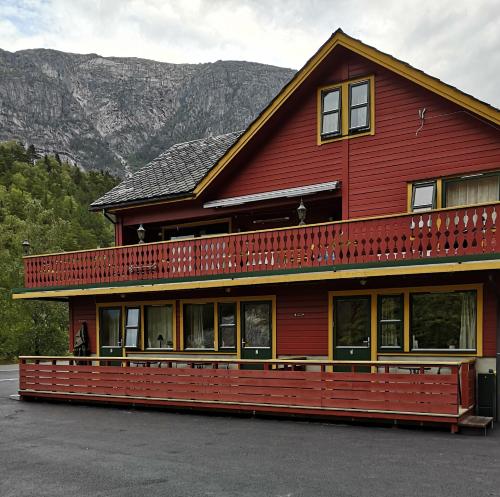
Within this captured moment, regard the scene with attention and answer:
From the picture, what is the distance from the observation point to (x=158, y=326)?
63.1ft

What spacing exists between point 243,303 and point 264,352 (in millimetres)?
1640

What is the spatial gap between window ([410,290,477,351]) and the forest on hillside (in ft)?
86.3

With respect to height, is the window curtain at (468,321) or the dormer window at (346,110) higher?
the dormer window at (346,110)

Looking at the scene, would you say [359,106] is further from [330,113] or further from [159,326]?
[159,326]

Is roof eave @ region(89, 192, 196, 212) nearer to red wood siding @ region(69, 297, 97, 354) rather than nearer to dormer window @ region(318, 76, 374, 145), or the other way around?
red wood siding @ region(69, 297, 97, 354)

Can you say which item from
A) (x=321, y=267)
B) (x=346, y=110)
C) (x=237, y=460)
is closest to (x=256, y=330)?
(x=321, y=267)

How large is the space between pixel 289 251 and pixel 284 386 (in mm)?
3612

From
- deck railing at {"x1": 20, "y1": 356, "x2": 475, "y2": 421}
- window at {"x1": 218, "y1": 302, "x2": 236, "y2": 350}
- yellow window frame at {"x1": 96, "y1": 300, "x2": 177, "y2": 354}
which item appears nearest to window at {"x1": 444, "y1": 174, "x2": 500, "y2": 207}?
deck railing at {"x1": 20, "y1": 356, "x2": 475, "y2": 421}

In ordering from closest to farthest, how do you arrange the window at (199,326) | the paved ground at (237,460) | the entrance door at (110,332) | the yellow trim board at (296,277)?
the paved ground at (237,460)
the yellow trim board at (296,277)
the window at (199,326)
the entrance door at (110,332)

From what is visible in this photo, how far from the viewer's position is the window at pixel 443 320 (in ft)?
44.8

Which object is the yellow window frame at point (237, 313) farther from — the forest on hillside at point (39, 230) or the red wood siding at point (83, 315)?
the forest on hillside at point (39, 230)

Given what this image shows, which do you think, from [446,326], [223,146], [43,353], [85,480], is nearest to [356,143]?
[446,326]

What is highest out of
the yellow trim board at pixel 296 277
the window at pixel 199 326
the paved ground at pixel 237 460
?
the yellow trim board at pixel 296 277

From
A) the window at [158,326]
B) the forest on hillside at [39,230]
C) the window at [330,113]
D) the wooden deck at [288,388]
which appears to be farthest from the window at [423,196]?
the forest on hillside at [39,230]
